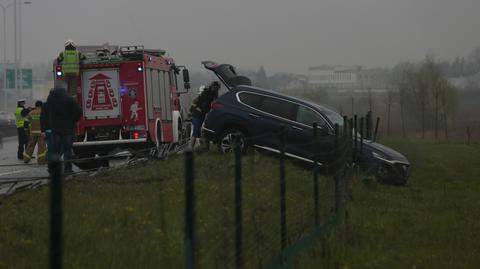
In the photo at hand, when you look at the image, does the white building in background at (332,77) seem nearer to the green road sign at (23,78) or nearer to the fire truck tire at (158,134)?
the green road sign at (23,78)

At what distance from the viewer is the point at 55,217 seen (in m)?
2.86

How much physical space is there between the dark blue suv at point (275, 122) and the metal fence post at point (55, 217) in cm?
1204

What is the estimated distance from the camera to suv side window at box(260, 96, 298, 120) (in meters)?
16.0

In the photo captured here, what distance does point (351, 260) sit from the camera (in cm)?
785

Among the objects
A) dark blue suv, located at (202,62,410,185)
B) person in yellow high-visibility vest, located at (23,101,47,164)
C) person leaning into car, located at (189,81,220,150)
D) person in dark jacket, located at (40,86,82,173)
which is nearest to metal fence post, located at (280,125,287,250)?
person in dark jacket, located at (40,86,82,173)

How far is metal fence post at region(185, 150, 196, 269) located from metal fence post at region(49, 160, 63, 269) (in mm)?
1095

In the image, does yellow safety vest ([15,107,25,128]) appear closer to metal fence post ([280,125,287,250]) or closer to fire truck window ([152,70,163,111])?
fire truck window ([152,70,163,111])

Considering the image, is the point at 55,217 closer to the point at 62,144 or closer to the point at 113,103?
the point at 62,144

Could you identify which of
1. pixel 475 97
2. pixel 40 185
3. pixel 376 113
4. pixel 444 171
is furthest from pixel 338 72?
pixel 40 185

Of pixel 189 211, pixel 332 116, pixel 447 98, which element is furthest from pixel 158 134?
pixel 447 98

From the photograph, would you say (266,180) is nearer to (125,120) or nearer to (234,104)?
(234,104)

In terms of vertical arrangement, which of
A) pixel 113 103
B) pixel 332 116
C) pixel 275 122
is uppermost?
pixel 113 103

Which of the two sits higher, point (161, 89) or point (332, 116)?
point (161, 89)

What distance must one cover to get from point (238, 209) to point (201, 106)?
13.8m
